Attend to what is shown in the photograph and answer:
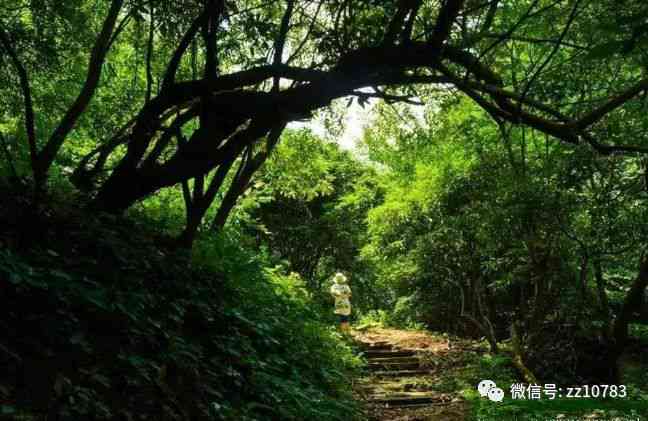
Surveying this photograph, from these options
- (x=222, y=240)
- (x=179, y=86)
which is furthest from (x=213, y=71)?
(x=222, y=240)

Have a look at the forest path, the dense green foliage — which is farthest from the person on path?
the dense green foliage

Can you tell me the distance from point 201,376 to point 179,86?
2.77m

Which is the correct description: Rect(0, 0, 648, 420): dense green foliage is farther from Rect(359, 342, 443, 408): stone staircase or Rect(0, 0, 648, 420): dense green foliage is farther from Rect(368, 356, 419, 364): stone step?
Rect(368, 356, 419, 364): stone step

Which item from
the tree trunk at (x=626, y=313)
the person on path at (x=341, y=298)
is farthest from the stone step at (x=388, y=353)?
the tree trunk at (x=626, y=313)

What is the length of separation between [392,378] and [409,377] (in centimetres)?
36

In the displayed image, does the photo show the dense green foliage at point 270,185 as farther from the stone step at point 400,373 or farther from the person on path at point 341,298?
the person on path at point 341,298

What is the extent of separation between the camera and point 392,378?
9625 mm

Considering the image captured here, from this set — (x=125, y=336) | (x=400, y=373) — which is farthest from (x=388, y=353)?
(x=125, y=336)

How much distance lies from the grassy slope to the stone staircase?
150 centimetres

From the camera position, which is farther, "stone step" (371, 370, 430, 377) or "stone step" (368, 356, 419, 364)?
"stone step" (368, 356, 419, 364)

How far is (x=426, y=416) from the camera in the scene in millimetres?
6672

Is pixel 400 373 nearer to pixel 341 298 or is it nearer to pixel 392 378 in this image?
pixel 392 378

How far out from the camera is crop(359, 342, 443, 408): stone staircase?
754 centimetres

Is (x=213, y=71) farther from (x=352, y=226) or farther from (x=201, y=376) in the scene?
(x=352, y=226)
